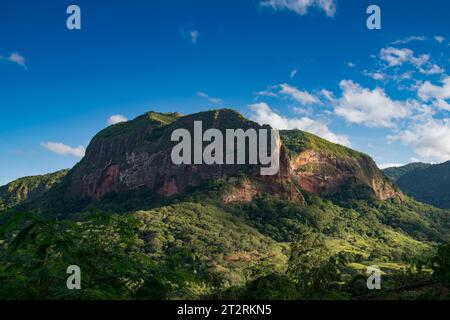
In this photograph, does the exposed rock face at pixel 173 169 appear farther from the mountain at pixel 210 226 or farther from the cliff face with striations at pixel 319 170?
the mountain at pixel 210 226

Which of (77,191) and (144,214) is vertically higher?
(77,191)

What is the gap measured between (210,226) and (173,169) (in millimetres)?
47954

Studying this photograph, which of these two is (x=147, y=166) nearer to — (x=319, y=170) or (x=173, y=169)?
(x=173, y=169)

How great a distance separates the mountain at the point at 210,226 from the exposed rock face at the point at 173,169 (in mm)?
477

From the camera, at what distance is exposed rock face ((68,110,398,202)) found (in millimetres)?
152875

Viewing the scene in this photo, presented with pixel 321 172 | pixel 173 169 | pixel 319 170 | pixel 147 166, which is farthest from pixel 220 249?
pixel 321 172

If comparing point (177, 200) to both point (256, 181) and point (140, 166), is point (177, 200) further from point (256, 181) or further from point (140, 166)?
point (140, 166)

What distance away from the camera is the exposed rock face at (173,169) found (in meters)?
153

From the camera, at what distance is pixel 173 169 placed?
158m

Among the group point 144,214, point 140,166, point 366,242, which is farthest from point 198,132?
point 366,242
